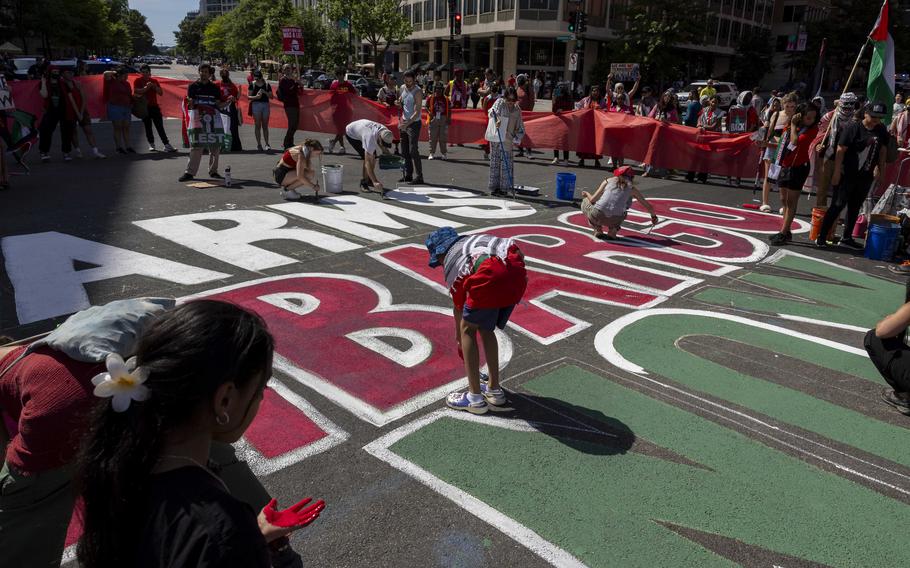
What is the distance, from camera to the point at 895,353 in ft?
15.3

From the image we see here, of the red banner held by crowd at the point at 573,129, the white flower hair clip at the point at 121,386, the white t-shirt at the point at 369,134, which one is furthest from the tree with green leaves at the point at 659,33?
the white flower hair clip at the point at 121,386

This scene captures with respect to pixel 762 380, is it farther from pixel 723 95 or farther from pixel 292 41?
pixel 723 95

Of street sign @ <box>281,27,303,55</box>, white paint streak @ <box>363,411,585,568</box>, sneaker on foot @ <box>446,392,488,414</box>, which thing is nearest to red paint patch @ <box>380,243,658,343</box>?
sneaker on foot @ <box>446,392,488,414</box>

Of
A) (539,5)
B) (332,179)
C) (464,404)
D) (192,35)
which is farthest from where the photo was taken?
(192,35)

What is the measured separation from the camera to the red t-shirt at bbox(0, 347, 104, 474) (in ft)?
6.87

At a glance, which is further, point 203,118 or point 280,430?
point 203,118

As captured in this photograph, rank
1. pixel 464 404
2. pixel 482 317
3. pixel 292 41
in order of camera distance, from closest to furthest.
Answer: pixel 482 317 < pixel 464 404 < pixel 292 41

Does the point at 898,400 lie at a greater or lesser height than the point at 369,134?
lesser

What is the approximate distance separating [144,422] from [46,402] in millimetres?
830

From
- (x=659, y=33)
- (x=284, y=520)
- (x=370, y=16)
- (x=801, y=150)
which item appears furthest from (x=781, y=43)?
(x=284, y=520)

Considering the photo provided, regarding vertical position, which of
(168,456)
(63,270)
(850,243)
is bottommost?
(63,270)

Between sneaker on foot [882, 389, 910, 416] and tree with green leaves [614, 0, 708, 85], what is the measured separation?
4385cm

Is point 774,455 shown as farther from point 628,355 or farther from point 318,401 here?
point 318,401

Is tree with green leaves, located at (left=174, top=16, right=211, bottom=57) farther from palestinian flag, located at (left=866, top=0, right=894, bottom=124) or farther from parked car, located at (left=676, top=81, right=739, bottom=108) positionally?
palestinian flag, located at (left=866, top=0, right=894, bottom=124)
